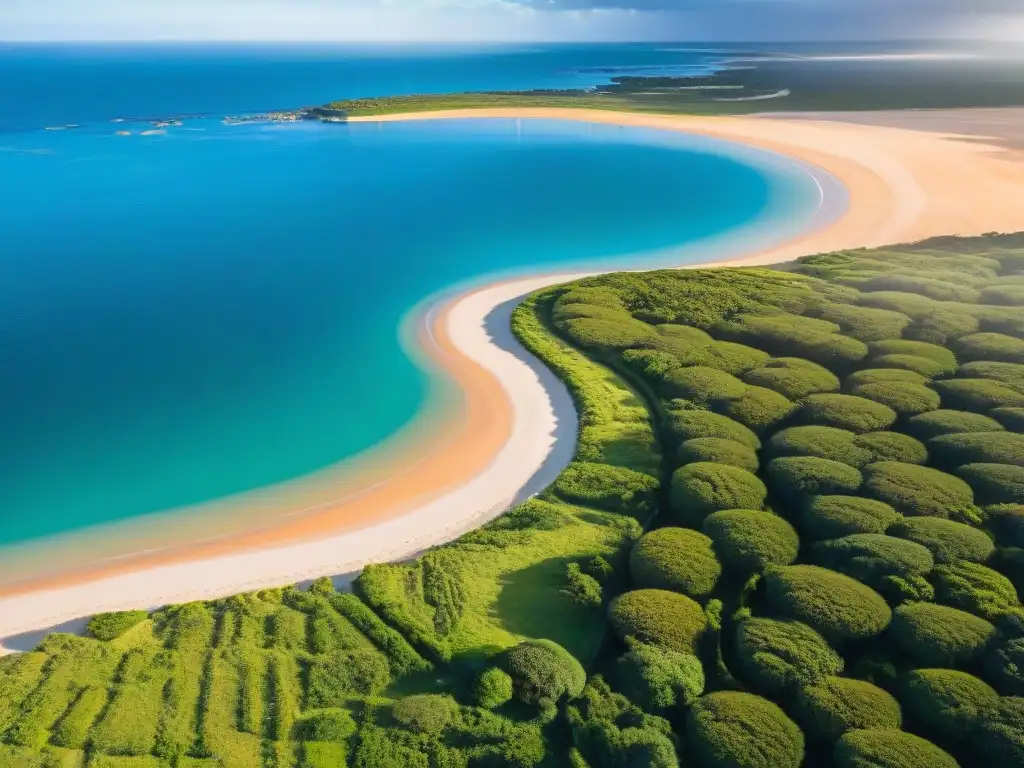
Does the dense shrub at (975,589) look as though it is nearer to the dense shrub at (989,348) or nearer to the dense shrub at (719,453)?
the dense shrub at (719,453)

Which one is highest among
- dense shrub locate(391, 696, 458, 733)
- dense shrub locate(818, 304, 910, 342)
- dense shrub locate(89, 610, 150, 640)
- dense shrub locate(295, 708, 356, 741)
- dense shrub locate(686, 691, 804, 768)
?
dense shrub locate(818, 304, 910, 342)

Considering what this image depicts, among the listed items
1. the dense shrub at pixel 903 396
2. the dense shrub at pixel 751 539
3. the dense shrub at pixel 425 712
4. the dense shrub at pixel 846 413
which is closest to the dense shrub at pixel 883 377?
the dense shrub at pixel 903 396

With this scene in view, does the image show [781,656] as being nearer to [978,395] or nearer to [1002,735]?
[1002,735]

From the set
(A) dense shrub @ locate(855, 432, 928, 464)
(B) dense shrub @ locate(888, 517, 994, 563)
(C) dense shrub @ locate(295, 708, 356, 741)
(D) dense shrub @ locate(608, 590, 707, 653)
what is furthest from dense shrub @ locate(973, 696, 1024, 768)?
(C) dense shrub @ locate(295, 708, 356, 741)

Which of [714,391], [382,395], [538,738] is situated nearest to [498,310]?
[382,395]

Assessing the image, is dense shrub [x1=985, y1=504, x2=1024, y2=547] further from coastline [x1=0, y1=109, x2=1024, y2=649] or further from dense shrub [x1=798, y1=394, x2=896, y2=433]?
coastline [x1=0, y1=109, x2=1024, y2=649]

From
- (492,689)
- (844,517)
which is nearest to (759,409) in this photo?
(844,517)
